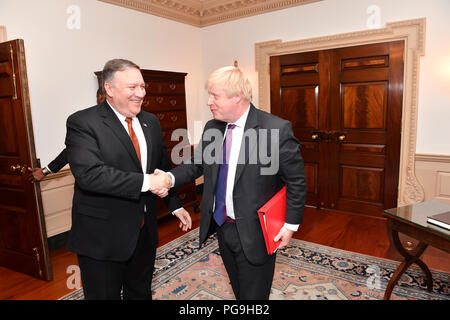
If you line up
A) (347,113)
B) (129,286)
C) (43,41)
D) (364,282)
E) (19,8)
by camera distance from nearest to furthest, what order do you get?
1. (129,286)
2. (364,282)
3. (19,8)
4. (43,41)
5. (347,113)

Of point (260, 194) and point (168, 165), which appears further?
point (168, 165)

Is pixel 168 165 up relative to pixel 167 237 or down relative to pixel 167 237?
up

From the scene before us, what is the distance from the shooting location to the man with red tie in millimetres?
1709

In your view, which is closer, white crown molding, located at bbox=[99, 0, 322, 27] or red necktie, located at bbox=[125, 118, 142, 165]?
red necktie, located at bbox=[125, 118, 142, 165]

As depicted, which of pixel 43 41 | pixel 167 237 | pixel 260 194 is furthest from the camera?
pixel 167 237

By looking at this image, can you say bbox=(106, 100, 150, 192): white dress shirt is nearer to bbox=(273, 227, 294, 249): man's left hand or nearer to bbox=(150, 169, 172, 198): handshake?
bbox=(150, 169, 172, 198): handshake

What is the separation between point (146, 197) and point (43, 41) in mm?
2806

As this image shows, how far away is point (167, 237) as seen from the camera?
4.18 m

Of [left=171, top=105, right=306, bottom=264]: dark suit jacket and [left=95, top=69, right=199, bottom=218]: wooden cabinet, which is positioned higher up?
[left=95, top=69, right=199, bottom=218]: wooden cabinet

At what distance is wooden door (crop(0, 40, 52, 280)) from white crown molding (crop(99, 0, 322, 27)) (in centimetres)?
226

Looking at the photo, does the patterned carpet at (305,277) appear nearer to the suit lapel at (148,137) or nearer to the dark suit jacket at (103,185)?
the dark suit jacket at (103,185)

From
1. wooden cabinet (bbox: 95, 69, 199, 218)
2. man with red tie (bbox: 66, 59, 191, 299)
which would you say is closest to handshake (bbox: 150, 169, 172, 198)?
man with red tie (bbox: 66, 59, 191, 299)

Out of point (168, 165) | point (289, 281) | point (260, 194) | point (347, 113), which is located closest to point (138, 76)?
point (168, 165)

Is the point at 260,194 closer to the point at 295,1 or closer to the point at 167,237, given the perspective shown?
the point at 167,237
